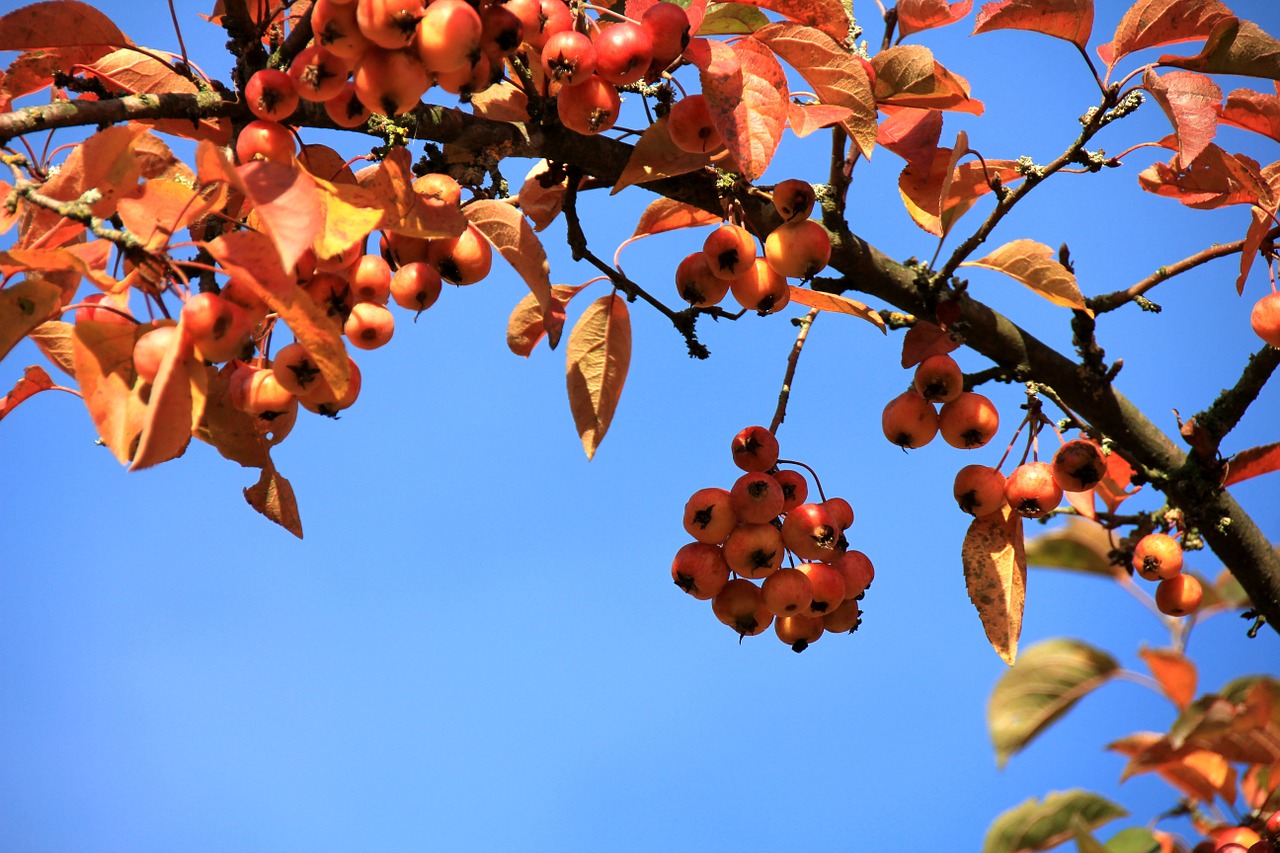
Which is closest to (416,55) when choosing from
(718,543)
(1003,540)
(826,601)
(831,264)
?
(831,264)

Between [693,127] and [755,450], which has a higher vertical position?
[693,127]

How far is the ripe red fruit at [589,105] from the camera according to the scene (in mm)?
1779

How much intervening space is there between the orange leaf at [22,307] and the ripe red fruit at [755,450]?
129 centimetres

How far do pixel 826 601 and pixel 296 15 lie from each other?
1.56 meters

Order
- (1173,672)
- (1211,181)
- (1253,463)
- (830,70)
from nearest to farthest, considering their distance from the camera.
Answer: (830,70), (1211,181), (1253,463), (1173,672)

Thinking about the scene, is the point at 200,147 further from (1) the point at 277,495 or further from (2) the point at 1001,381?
(2) the point at 1001,381

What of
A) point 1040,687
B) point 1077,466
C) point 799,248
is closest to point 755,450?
point 799,248

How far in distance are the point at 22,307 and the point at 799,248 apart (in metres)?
1.22

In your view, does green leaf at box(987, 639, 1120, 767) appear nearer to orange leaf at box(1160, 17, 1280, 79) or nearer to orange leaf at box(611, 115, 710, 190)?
orange leaf at box(1160, 17, 1280, 79)

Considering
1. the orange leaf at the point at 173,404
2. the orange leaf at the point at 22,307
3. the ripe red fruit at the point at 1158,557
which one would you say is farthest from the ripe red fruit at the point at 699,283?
the ripe red fruit at the point at 1158,557

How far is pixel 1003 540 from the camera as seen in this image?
224 centimetres

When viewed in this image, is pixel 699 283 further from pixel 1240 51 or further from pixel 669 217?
pixel 1240 51

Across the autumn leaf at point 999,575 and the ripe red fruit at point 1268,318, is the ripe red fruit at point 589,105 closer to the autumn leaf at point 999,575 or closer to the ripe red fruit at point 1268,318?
the autumn leaf at point 999,575

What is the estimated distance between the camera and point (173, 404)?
1.37m
